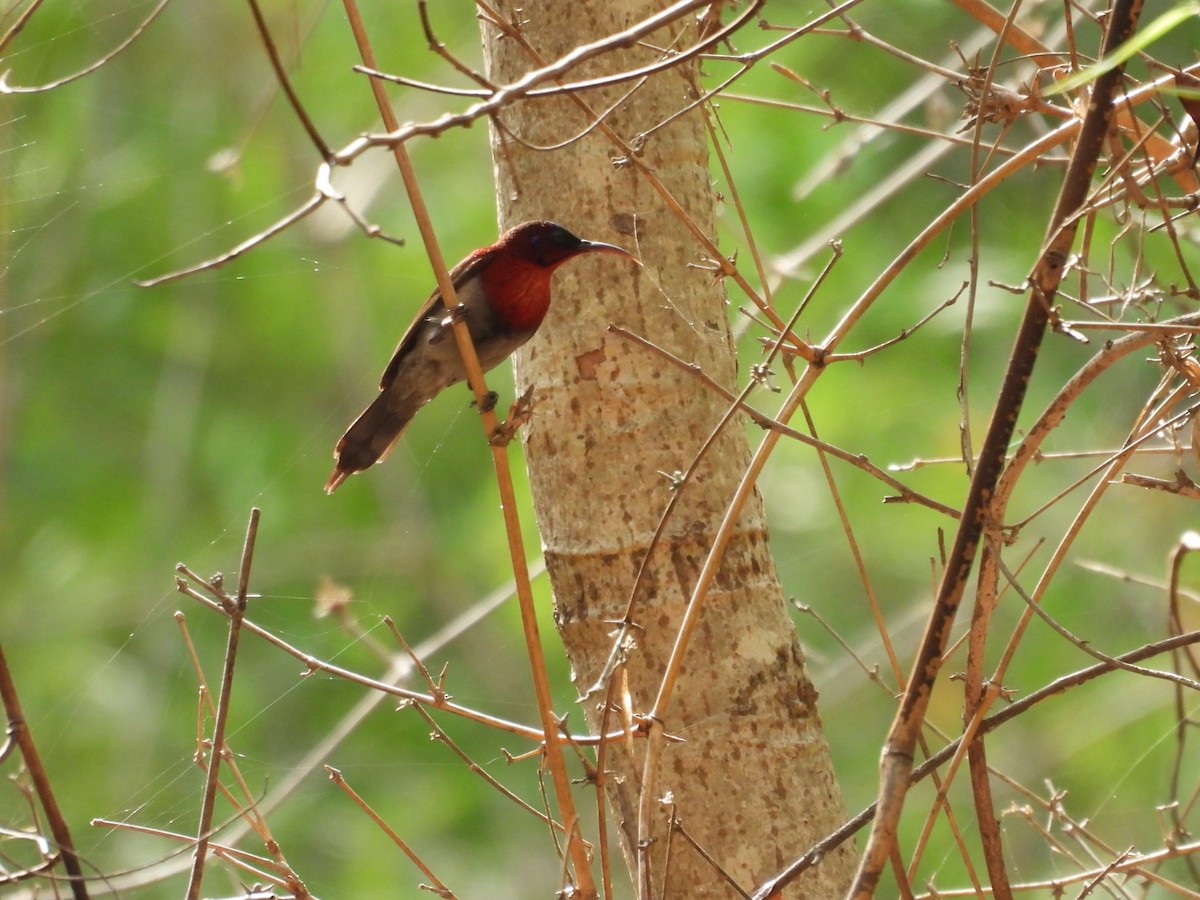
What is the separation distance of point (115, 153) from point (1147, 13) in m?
7.59

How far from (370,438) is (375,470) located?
22.9 feet

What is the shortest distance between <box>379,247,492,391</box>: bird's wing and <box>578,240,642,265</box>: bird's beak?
1.83 ft

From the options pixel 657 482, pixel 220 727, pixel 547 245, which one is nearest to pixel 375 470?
pixel 547 245

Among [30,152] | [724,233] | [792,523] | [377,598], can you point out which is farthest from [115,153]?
[30,152]

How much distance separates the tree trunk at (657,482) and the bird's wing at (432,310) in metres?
0.46

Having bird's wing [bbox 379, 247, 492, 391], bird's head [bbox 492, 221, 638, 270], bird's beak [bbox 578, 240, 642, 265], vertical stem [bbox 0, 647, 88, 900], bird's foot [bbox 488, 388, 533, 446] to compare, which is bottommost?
vertical stem [bbox 0, 647, 88, 900]

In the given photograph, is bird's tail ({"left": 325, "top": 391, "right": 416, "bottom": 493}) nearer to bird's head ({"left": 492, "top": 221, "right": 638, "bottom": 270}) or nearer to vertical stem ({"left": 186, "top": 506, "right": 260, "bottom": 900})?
bird's head ({"left": 492, "top": 221, "right": 638, "bottom": 270})

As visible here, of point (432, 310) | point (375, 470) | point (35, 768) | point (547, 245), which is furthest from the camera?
point (375, 470)

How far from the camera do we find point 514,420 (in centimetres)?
207

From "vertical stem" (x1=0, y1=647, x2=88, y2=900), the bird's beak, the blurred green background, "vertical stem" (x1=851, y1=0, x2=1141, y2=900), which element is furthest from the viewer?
the blurred green background

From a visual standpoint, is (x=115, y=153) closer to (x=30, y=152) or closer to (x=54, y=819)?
(x=30, y=152)

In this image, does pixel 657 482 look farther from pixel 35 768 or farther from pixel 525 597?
pixel 35 768

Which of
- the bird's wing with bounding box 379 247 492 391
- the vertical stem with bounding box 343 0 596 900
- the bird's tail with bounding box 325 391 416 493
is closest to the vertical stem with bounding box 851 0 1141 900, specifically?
the vertical stem with bounding box 343 0 596 900

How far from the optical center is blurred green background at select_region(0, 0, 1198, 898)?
8.15 meters
